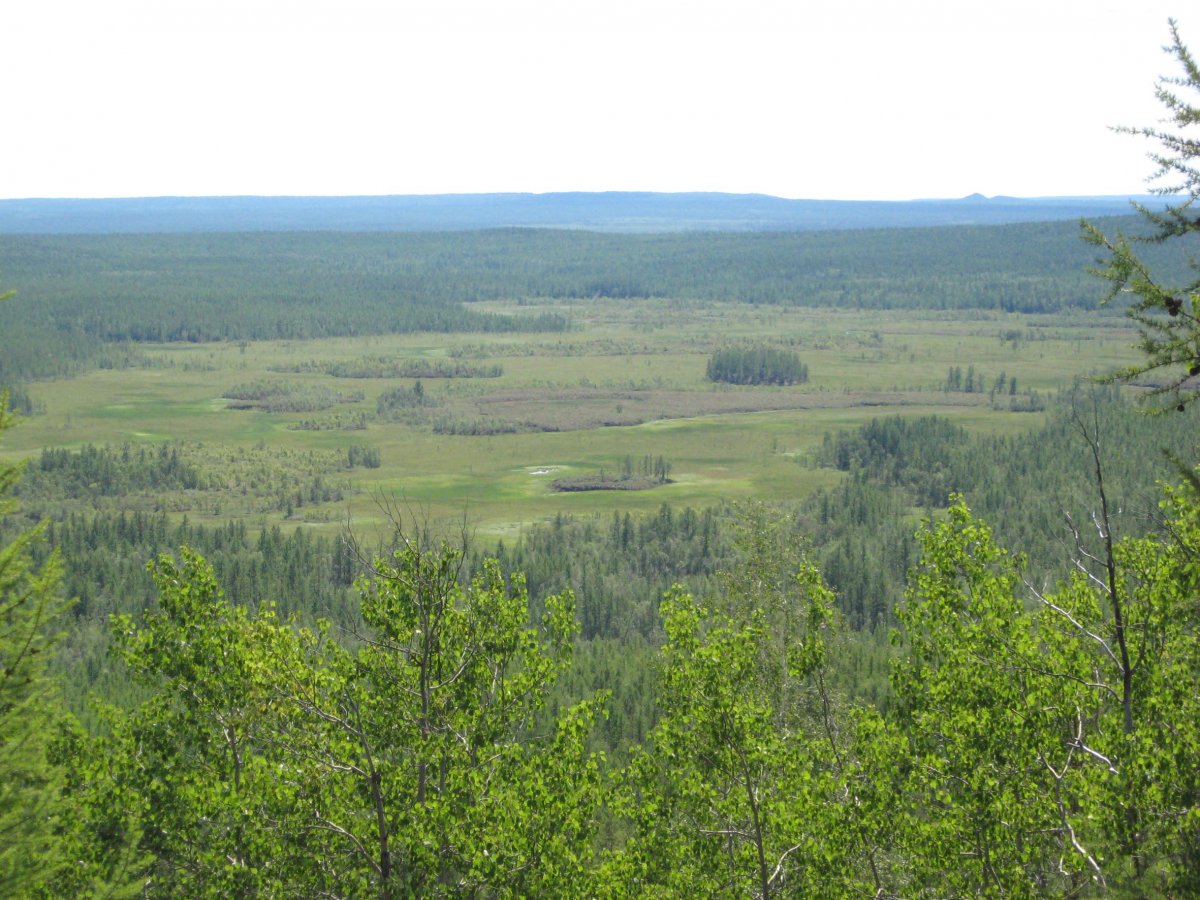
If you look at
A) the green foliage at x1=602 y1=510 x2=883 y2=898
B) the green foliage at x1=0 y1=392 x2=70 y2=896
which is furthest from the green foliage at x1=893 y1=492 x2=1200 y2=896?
the green foliage at x1=0 y1=392 x2=70 y2=896

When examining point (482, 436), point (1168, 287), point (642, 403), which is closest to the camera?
point (1168, 287)

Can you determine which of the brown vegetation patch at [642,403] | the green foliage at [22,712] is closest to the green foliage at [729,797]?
the green foliage at [22,712]

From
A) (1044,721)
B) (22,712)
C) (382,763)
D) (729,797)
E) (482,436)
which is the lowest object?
(482,436)

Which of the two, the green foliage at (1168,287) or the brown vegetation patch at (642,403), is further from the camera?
the brown vegetation patch at (642,403)

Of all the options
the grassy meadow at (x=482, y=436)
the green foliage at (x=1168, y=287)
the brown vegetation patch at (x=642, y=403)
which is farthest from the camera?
the brown vegetation patch at (x=642, y=403)

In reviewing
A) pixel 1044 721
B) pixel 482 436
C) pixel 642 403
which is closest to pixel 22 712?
pixel 1044 721

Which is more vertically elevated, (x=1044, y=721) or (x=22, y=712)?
(x=22, y=712)

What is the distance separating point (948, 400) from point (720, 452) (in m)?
→ 46.0

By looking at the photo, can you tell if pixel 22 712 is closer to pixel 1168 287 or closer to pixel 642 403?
pixel 1168 287

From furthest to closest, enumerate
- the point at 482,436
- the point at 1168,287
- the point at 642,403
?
the point at 642,403
the point at 482,436
the point at 1168,287

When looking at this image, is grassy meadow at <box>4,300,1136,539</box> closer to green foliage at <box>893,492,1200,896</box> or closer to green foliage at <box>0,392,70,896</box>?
green foliage at <box>893,492,1200,896</box>

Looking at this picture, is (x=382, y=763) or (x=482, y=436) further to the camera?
(x=482, y=436)

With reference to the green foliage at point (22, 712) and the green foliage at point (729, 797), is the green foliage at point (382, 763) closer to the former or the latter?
the green foliage at point (729, 797)

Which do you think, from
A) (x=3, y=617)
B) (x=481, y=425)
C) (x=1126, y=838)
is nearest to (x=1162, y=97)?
(x=1126, y=838)
